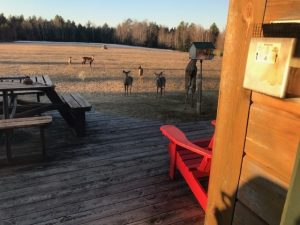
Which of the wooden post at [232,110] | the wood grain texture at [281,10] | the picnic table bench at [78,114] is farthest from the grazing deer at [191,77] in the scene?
the wood grain texture at [281,10]

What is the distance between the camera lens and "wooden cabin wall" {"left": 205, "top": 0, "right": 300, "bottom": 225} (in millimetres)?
1445

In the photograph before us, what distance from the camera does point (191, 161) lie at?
3.81 m

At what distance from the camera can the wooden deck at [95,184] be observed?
317cm

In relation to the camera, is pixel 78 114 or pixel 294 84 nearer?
pixel 294 84

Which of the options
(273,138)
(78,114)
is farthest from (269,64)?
(78,114)

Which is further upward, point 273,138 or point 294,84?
point 294,84

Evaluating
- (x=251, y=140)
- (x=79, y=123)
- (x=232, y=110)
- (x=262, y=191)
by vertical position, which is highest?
(x=232, y=110)

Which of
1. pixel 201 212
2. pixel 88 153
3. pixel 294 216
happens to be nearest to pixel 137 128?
pixel 88 153

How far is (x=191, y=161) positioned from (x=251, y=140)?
2.16 m

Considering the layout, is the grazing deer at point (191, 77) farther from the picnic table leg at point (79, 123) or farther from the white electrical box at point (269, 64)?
the white electrical box at point (269, 64)

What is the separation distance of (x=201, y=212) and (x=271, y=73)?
94.7 inches

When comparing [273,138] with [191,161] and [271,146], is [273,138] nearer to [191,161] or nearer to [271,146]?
[271,146]

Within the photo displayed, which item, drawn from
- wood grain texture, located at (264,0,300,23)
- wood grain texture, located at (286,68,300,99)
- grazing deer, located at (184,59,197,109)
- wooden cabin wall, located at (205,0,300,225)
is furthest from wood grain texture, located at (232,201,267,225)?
grazing deer, located at (184,59,197,109)

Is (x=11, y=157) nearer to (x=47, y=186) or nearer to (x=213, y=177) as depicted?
(x=47, y=186)
